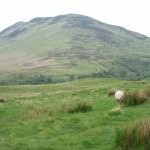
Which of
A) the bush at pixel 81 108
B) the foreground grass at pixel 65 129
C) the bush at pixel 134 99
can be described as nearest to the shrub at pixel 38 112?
the foreground grass at pixel 65 129

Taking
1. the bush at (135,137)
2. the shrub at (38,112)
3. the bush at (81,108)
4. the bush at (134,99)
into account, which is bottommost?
the shrub at (38,112)

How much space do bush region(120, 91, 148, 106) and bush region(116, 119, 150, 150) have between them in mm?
8318

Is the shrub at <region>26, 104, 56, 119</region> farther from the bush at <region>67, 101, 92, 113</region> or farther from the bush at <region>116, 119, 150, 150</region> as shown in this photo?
the bush at <region>116, 119, 150, 150</region>

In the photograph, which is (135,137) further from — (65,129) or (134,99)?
(134,99)

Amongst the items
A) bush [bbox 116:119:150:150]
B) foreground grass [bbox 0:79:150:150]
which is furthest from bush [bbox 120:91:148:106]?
bush [bbox 116:119:150:150]

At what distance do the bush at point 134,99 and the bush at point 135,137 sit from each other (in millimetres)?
8318

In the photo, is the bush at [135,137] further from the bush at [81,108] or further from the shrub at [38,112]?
the shrub at [38,112]

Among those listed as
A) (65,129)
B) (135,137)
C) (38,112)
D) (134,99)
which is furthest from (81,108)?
(135,137)

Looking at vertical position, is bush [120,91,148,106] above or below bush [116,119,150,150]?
below

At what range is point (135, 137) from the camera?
13039 millimetres

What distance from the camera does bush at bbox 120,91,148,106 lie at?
21.9 m

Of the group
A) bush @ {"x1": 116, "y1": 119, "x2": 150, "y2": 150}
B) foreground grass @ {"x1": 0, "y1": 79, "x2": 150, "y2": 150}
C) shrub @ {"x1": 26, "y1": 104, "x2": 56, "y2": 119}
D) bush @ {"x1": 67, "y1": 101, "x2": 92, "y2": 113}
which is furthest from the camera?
shrub @ {"x1": 26, "y1": 104, "x2": 56, "y2": 119}

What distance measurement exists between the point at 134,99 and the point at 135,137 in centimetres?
898

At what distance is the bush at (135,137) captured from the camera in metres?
12.8
